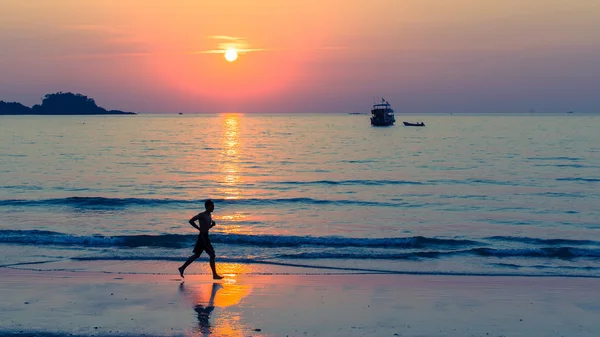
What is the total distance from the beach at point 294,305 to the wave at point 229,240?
5.03 meters

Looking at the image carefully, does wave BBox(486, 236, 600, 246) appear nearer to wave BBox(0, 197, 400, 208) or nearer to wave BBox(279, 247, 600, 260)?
wave BBox(279, 247, 600, 260)

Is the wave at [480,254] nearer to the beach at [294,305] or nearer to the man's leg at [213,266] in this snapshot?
the beach at [294,305]

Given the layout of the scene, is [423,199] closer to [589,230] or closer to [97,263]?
→ [589,230]

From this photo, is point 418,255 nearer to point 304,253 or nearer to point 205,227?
point 304,253

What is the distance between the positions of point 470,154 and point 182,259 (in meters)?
47.9

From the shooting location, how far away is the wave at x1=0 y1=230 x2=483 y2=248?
64.9ft

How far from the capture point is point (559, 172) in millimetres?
42812

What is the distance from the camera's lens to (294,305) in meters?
11.7

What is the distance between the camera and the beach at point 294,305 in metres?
10.2

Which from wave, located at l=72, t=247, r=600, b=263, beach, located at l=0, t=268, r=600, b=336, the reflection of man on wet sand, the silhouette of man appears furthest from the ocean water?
the reflection of man on wet sand

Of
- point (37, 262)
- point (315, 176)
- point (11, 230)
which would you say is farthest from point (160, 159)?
point (37, 262)

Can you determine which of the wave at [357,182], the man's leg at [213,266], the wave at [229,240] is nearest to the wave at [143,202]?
the wave at [357,182]

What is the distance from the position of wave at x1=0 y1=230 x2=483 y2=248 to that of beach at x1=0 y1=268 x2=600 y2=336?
5.03 meters

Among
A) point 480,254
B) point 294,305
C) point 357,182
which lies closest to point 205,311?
point 294,305
